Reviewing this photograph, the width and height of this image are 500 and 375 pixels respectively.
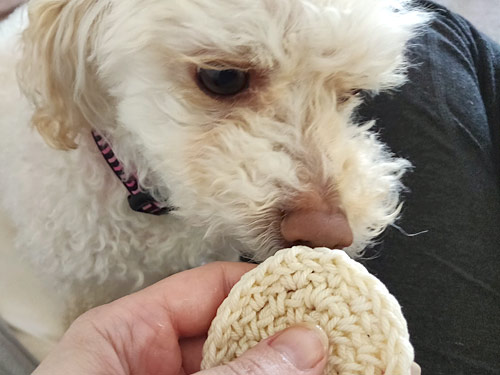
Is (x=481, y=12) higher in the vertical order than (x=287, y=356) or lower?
lower

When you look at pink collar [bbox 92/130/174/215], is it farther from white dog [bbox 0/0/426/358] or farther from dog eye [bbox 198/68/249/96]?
dog eye [bbox 198/68/249/96]

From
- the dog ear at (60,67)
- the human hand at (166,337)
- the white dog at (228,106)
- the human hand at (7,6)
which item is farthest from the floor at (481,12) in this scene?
the human hand at (166,337)

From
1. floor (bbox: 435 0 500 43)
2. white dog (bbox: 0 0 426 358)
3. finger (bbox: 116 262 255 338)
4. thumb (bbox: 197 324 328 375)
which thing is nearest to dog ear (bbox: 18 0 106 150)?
white dog (bbox: 0 0 426 358)

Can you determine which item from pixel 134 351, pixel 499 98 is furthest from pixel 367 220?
pixel 499 98

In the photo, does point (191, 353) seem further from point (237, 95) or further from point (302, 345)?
point (237, 95)

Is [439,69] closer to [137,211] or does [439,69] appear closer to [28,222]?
[137,211]

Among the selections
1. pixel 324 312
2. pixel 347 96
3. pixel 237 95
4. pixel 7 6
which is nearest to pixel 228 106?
pixel 237 95

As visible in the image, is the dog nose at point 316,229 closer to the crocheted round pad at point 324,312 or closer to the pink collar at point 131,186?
the crocheted round pad at point 324,312
